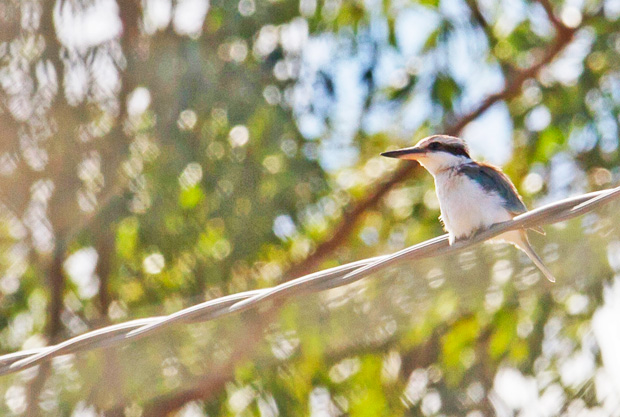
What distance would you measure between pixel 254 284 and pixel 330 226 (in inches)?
36.4

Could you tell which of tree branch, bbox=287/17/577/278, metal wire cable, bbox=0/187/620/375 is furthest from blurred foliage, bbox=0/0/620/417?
metal wire cable, bbox=0/187/620/375

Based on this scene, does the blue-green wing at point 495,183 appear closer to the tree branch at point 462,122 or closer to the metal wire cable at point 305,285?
the metal wire cable at point 305,285

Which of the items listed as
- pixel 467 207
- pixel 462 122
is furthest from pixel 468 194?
pixel 462 122

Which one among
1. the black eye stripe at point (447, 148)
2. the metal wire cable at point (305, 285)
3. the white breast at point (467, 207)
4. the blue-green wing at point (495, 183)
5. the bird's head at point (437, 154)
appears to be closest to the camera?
the metal wire cable at point (305, 285)

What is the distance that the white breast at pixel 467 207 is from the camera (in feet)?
13.5

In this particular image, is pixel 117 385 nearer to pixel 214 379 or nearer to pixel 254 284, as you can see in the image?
pixel 214 379

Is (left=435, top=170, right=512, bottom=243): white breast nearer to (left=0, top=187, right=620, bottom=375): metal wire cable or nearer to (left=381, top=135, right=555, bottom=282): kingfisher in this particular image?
(left=381, top=135, right=555, bottom=282): kingfisher

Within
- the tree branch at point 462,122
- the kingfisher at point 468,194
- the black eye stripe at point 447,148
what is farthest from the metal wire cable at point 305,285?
the tree branch at point 462,122

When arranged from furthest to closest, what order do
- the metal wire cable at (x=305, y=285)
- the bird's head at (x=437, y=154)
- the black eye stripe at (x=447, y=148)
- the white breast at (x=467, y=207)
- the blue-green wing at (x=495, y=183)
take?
the black eye stripe at (x=447, y=148) → the bird's head at (x=437, y=154) → the blue-green wing at (x=495, y=183) → the white breast at (x=467, y=207) → the metal wire cable at (x=305, y=285)

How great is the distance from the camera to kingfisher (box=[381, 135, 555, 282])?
414 cm

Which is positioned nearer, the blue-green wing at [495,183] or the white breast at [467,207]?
A: the white breast at [467,207]

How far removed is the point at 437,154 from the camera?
4633 mm

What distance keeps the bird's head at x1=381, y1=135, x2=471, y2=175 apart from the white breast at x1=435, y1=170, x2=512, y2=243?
0.23 meters

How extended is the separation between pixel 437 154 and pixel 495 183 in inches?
15.4
